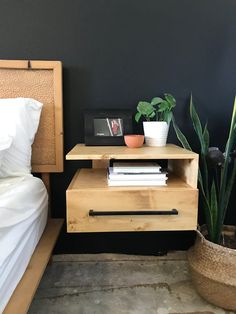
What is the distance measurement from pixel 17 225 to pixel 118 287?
0.62 meters

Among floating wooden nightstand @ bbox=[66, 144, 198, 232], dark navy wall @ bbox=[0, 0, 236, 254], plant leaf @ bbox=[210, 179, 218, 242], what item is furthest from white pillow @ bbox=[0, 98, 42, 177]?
plant leaf @ bbox=[210, 179, 218, 242]

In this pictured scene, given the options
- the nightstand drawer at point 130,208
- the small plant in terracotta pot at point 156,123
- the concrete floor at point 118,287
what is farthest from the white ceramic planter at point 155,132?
the concrete floor at point 118,287

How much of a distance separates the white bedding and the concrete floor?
298mm

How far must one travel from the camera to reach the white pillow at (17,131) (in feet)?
3.75

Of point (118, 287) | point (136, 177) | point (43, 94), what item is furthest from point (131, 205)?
point (43, 94)

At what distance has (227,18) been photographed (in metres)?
1.33

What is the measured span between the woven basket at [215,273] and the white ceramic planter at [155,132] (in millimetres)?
444

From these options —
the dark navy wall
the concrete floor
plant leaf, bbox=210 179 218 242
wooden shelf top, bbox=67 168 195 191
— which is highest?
the dark navy wall

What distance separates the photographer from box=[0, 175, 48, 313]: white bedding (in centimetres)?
76

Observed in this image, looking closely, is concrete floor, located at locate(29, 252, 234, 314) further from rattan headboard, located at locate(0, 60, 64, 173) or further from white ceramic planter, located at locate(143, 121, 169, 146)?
white ceramic planter, located at locate(143, 121, 169, 146)

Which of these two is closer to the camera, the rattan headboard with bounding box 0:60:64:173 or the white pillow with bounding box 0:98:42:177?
the white pillow with bounding box 0:98:42:177

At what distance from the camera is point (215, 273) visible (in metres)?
1.06

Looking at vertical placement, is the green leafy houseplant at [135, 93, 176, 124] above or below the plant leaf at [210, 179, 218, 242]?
above

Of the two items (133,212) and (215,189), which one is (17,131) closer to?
(133,212)
